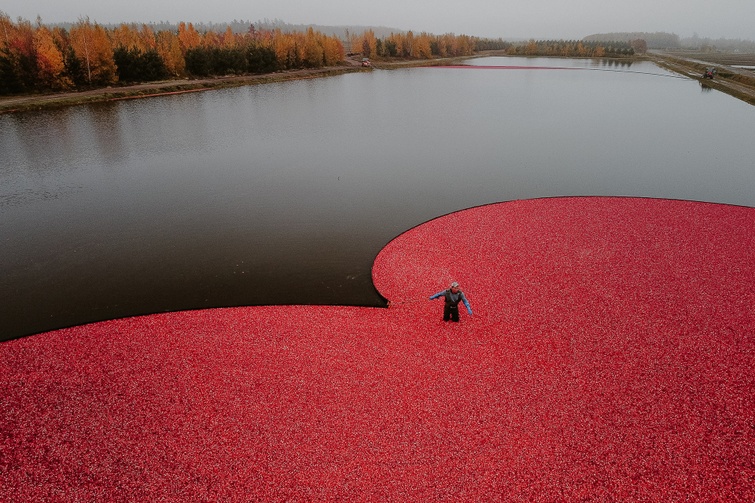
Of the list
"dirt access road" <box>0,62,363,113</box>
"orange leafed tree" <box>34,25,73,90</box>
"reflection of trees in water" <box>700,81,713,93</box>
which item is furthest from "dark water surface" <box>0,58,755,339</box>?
"reflection of trees in water" <box>700,81,713,93</box>

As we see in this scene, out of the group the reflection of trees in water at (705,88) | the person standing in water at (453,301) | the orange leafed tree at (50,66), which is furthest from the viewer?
the reflection of trees in water at (705,88)

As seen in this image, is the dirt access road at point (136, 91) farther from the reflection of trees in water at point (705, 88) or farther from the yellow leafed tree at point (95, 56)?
the reflection of trees in water at point (705, 88)

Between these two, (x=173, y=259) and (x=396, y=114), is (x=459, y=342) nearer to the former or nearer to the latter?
(x=173, y=259)

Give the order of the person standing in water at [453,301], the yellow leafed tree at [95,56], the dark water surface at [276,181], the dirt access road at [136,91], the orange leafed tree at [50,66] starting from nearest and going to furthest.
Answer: the person standing in water at [453,301]
the dark water surface at [276,181]
the dirt access road at [136,91]
the orange leafed tree at [50,66]
the yellow leafed tree at [95,56]

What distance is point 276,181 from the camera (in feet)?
78.1

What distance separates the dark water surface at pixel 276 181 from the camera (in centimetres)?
1426

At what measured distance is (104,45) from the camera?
58.8 meters

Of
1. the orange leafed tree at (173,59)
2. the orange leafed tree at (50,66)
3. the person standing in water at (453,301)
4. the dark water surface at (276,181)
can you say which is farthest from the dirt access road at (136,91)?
the person standing in water at (453,301)

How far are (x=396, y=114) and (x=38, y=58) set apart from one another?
154ft

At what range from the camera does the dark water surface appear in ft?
46.8

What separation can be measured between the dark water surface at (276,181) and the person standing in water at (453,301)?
3.00 m

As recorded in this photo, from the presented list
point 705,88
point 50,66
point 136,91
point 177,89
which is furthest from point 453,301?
point 705,88

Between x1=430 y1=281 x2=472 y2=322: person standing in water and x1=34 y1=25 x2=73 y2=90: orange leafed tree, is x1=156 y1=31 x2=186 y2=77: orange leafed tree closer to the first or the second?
x1=34 y1=25 x2=73 y2=90: orange leafed tree

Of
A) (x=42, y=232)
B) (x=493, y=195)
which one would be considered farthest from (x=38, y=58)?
(x=493, y=195)
